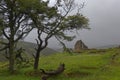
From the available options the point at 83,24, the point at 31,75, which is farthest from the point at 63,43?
the point at 31,75

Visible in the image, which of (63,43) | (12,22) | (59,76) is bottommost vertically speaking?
(59,76)

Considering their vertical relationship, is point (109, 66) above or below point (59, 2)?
below

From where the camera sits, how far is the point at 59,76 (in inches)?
2120

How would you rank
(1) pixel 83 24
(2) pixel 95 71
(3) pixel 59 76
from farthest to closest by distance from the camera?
(1) pixel 83 24
(2) pixel 95 71
(3) pixel 59 76

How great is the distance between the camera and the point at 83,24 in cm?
6141

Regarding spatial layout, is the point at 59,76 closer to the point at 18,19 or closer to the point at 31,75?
the point at 31,75

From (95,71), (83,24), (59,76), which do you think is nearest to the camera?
(59,76)

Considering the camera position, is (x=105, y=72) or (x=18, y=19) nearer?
(x=105, y=72)

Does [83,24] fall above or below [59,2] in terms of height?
below

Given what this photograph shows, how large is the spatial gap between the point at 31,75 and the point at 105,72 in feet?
40.5

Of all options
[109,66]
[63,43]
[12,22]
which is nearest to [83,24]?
[63,43]

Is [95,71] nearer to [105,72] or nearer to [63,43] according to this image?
[105,72]

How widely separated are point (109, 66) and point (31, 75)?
14898 millimetres

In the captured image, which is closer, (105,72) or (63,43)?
(105,72)
